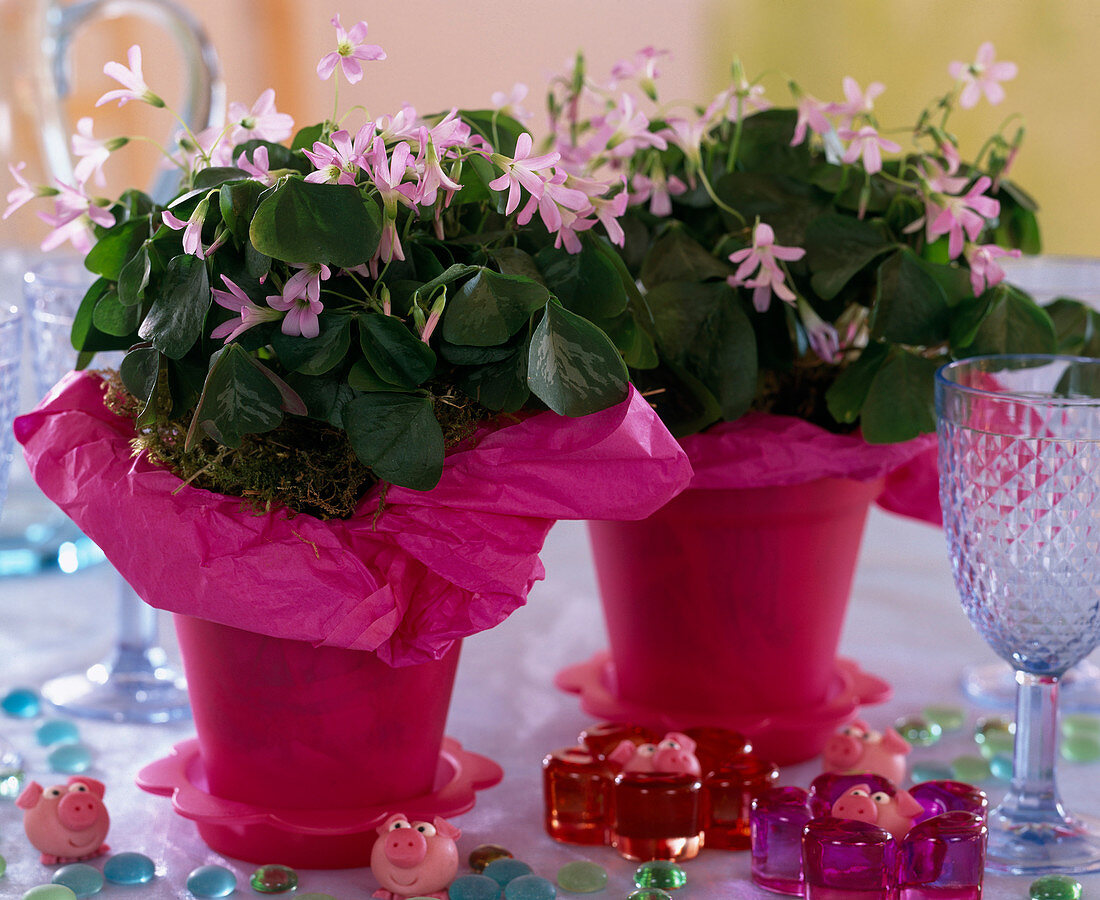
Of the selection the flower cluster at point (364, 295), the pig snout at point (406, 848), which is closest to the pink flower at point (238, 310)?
the flower cluster at point (364, 295)

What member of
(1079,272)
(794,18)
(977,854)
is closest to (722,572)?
(977,854)

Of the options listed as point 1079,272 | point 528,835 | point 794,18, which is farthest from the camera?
point 794,18

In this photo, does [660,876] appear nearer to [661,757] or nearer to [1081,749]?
[661,757]

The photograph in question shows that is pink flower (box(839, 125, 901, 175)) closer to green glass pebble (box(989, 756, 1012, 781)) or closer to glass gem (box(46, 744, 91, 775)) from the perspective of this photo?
green glass pebble (box(989, 756, 1012, 781))

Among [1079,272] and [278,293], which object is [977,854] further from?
[1079,272]

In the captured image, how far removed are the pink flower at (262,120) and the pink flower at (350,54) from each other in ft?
0.22

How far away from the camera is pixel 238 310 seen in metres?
0.50

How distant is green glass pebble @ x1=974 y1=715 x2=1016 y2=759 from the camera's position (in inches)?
27.6

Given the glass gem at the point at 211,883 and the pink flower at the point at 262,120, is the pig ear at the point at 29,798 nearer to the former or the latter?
the glass gem at the point at 211,883

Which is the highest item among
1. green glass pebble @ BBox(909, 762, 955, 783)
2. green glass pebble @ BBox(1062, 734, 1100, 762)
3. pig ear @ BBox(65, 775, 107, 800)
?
pig ear @ BBox(65, 775, 107, 800)

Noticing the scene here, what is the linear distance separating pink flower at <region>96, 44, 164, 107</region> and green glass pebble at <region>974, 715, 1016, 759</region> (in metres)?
0.55

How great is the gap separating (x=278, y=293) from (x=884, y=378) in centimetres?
32

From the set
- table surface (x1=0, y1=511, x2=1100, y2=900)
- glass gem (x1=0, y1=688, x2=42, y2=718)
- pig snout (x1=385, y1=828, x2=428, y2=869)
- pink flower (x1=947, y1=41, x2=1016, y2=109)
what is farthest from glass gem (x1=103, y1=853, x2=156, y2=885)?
pink flower (x1=947, y1=41, x2=1016, y2=109)

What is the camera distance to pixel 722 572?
0.69 m
